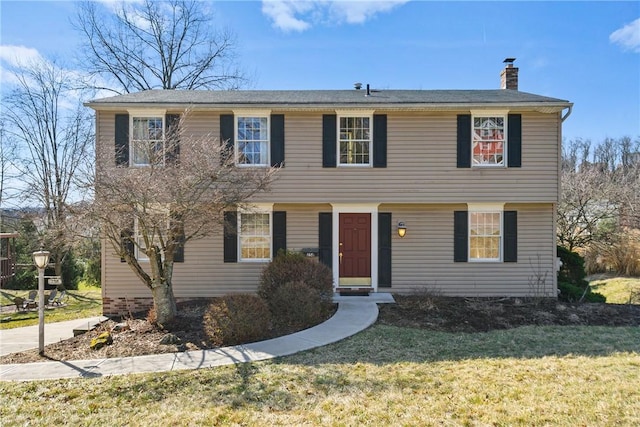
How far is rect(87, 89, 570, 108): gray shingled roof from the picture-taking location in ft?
31.8

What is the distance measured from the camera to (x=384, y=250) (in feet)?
33.7

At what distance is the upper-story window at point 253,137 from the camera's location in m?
10.0

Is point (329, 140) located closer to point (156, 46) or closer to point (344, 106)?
point (344, 106)

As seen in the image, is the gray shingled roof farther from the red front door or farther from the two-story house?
the red front door

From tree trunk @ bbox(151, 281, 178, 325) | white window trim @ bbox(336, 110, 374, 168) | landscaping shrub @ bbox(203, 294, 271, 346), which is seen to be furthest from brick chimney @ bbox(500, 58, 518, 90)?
tree trunk @ bbox(151, 281, 178, 325)

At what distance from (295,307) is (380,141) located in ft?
17.3

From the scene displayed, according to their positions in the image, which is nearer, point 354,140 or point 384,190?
point 384,190

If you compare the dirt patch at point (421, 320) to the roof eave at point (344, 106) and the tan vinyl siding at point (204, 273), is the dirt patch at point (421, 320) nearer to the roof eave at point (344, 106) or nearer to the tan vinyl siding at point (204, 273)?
the tan vinyl siding at point (204, 273)

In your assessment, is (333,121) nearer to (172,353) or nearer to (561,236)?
(172,353)

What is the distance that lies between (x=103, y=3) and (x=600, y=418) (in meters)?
26.0

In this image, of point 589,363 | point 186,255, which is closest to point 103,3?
point 186,255

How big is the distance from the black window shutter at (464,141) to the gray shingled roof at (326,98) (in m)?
0.50

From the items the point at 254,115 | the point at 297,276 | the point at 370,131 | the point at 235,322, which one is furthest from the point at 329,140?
the point at 235,322

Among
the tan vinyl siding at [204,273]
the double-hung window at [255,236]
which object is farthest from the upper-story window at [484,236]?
the double-hung window at [255,236]
